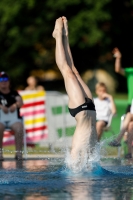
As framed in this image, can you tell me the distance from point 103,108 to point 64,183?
21.0 ft

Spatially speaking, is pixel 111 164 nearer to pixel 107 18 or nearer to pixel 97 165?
pixel 97 165

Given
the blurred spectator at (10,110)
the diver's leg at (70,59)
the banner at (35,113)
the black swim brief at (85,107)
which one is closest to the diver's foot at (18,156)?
the blurred spectator at (10,110)

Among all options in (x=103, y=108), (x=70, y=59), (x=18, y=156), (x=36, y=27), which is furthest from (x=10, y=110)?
(x=36, y=27)

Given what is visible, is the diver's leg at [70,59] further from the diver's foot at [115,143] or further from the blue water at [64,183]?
the diver's foot at [115,143]

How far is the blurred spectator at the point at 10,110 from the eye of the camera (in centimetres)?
1442

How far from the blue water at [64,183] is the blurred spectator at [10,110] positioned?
230 centimetres

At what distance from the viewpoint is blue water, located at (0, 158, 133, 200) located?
8.42 m

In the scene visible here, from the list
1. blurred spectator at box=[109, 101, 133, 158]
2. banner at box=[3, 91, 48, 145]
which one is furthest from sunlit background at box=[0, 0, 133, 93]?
blurred spectator at box=[109, 101, 133, 158]

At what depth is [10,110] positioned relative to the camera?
48.0 feet

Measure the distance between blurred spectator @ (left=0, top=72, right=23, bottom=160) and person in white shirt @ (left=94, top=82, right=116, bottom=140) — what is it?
153 cm

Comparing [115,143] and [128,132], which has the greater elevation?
[128,132]

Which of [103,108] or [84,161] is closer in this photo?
[84,161]

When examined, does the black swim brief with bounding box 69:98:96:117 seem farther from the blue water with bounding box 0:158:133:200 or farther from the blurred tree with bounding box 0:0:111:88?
the blurred tree with bounding box 0:0:111:88

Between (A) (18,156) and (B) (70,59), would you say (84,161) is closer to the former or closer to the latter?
(B) (70,59)
